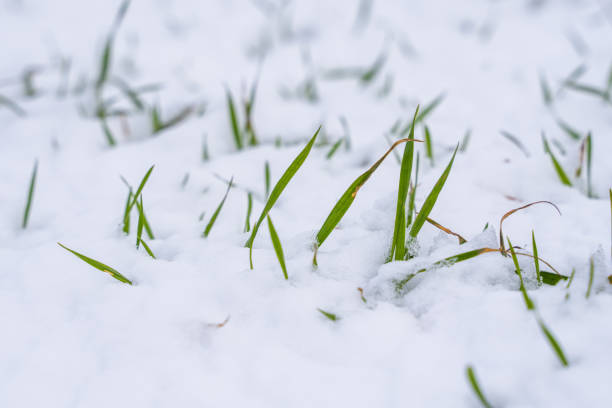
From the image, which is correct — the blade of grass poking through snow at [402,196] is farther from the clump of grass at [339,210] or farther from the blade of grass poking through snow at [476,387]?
the blade of grass poking through snow at [476,387]

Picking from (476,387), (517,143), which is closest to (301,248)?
(476,387)

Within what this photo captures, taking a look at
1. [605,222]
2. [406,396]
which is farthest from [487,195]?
[406,396]

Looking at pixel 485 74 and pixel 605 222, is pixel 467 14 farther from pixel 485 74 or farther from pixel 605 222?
pixel 605 222

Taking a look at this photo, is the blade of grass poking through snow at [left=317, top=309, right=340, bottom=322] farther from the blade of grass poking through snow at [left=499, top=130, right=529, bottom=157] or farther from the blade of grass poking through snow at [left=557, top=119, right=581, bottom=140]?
the blade of grass poking through snow at [left=557, top=119, right=581, bottom=140]

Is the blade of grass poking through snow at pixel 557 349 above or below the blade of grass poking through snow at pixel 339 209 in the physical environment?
below

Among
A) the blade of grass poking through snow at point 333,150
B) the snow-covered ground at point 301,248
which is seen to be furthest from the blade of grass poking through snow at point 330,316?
the blade of grass poking through snow at point 333,150

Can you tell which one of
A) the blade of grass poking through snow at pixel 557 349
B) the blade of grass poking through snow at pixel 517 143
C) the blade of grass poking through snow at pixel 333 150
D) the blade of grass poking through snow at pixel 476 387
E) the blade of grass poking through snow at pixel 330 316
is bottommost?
the blade of grass poking through snow at pixel 330 316

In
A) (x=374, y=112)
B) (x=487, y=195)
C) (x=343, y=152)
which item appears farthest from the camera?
(x=374, y=112)
